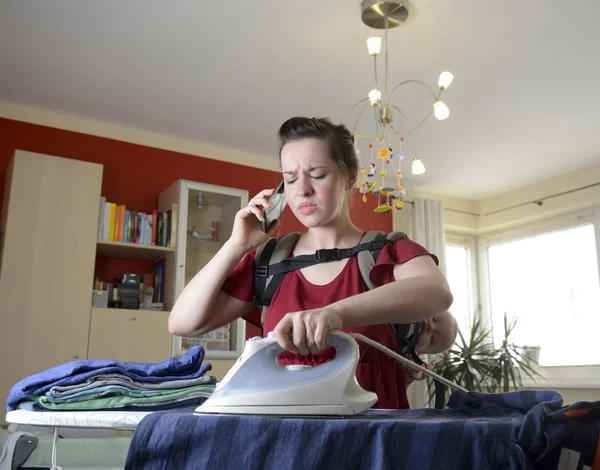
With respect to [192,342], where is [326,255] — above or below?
above

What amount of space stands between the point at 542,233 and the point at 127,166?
3607 millimetres

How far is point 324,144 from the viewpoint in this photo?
1122 millimetres

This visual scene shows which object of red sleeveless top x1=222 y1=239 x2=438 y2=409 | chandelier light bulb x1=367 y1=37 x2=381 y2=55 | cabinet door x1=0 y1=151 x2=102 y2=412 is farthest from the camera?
cabinet door x1=0 y1=151 x2=102 y2=412

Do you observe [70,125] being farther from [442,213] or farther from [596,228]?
[596,228]

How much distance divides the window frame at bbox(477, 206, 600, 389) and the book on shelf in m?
3.31

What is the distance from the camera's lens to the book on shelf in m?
3.76

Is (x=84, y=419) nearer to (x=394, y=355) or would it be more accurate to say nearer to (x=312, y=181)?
(x=394, y=355)

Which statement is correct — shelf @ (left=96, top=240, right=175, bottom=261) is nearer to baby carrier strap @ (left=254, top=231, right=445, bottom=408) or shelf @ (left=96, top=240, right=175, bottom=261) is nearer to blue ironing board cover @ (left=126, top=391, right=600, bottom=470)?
baby carrier strap @ (left=254, top=231, right=445, bottom=408)

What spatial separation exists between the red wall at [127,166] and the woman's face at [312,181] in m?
3.16

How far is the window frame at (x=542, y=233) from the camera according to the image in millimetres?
4883

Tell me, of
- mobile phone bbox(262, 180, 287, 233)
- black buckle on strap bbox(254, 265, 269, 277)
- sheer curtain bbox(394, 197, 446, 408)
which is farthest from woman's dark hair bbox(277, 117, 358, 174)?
sheer curtain bbox(394, 197, 446, 408)

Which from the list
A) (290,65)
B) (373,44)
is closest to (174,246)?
(290,65)

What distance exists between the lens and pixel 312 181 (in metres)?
1.09

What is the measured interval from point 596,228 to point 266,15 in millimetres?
3443
